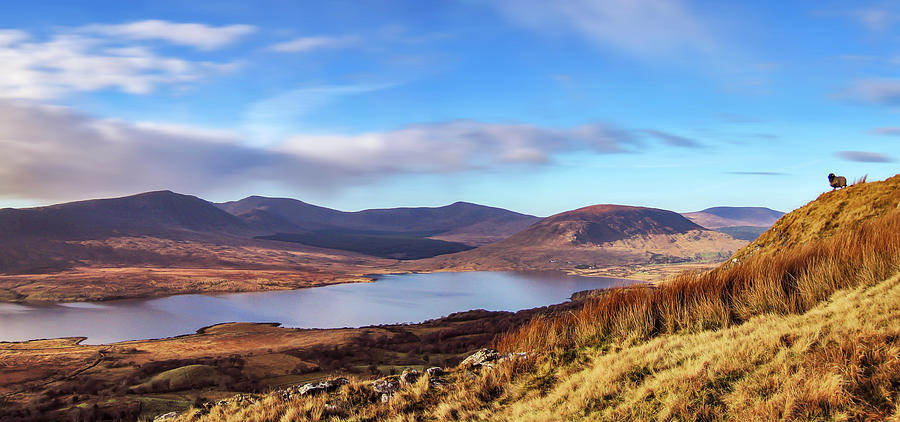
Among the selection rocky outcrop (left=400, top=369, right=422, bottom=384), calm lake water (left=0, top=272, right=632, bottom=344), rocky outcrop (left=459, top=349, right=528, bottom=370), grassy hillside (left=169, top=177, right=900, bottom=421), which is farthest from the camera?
calm lake water (left=0, top=272, right=632, bottom=344)

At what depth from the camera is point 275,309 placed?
3145 inches

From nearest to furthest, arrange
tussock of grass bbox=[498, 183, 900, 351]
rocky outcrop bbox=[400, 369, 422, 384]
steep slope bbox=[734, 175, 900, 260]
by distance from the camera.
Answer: tussock of grass bbox=[498, 183, 900, 351] < rocky outcrop bbox=[400, 369, 422, 384] < steep slope bbox=[734, 175, 900, 260]

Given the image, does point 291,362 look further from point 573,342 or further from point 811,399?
point 811,399

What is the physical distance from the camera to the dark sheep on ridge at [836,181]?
1619cm

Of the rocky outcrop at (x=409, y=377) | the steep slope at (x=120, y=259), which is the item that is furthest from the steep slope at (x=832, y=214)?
the steep slope at (x=120, y=259)

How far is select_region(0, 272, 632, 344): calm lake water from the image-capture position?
61.1 meters

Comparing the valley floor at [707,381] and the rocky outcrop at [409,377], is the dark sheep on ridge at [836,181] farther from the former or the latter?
the rocky outcrop at [409,377]

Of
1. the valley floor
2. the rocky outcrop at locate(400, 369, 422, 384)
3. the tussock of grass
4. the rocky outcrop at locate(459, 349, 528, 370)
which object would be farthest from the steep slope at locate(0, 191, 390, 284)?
the tussock of grass

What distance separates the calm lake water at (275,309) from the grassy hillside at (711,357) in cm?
5885

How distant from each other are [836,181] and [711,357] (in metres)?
14.3

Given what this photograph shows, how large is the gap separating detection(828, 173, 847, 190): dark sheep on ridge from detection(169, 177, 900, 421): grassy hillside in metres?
6.17

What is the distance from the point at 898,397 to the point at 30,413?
27026 mm

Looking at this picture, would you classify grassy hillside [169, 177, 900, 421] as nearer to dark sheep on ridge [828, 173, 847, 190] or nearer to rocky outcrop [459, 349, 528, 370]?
rocky outcrop [459, 349, 528, 370]

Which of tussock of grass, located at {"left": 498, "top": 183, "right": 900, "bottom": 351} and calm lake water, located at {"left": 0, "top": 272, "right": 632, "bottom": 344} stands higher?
Result: tussock of grass, located at {"left": 498, "top": 183, "right": 900, "bottom": 351}
